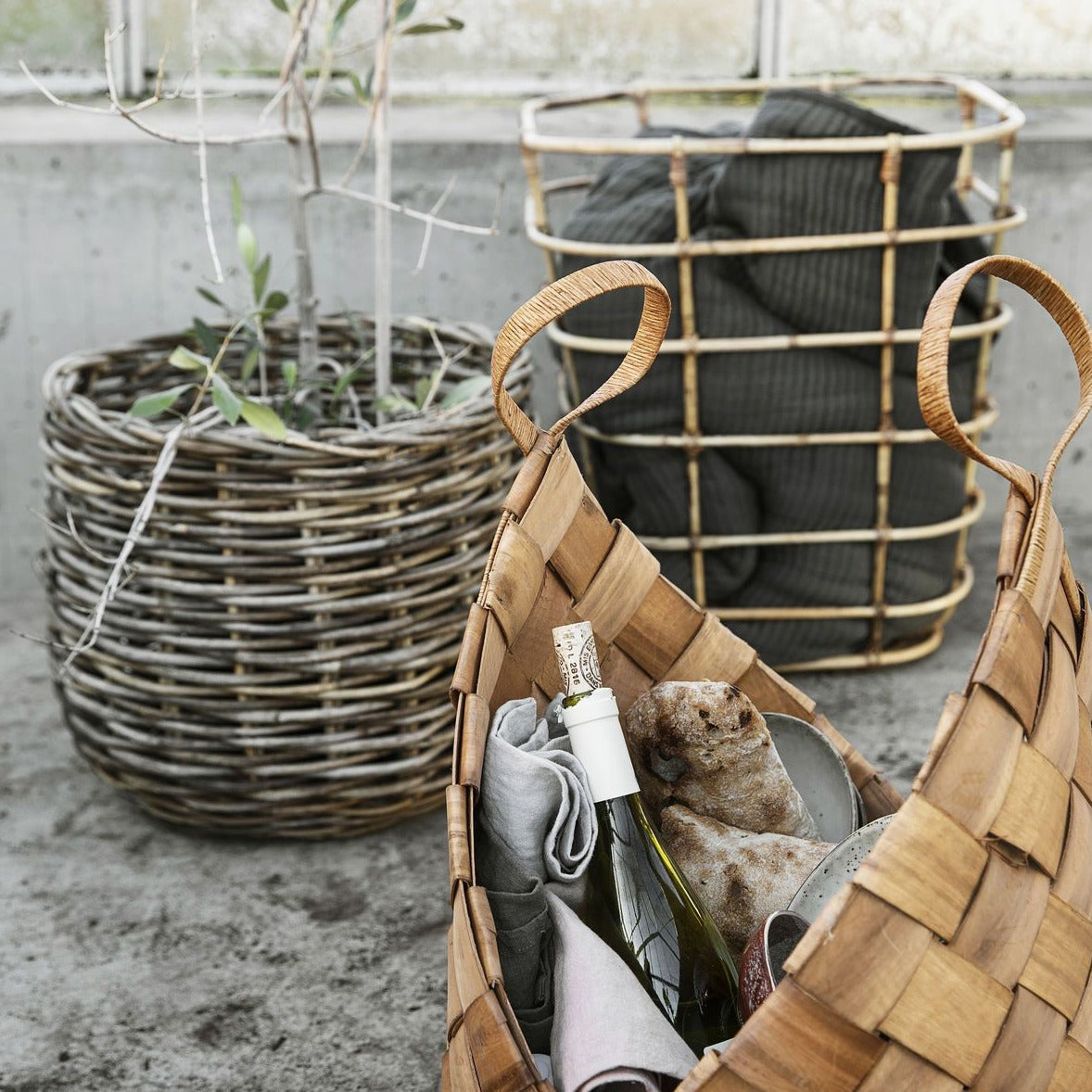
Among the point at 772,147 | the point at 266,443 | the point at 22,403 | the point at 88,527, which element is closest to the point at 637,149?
the point at 772,147

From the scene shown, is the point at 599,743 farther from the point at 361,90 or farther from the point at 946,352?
the point at 361,90

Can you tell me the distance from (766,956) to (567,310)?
25cm

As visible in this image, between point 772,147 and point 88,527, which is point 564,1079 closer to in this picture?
point 88,527

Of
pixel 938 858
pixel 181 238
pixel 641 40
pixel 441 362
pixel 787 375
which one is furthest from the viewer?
pixel 641 40

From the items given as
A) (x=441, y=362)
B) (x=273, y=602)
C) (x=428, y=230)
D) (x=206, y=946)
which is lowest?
(x=206, y=946)

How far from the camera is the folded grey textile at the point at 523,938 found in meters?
0.48

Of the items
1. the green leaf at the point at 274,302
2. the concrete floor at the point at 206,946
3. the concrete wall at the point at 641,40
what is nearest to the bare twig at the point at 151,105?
the green leaf at the point at 274,302

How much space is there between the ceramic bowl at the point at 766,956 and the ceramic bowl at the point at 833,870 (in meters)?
0.02

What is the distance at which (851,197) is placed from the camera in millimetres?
1112

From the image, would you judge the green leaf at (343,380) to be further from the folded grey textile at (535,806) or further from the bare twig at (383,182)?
the folded grey textile at (535,806)

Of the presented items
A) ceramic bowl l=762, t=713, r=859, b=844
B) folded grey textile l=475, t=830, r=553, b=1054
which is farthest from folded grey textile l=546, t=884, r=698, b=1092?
ceramic bowl l=762, t=713, r=859, b=844

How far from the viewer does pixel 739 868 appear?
0.52 meters

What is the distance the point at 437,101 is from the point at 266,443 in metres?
0.94

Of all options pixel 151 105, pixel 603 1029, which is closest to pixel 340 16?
pixel 151 105
